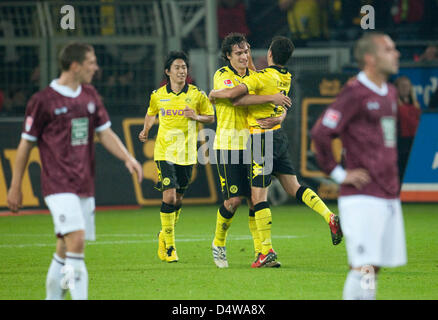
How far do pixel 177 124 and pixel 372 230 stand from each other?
482cm

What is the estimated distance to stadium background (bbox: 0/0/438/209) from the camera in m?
15.7

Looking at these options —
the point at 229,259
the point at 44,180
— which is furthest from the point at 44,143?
the point at 229,259

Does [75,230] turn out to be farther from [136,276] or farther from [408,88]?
[408,88]

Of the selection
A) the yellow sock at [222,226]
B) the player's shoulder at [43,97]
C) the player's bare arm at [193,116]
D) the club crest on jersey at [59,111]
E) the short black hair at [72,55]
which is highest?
the short black hair at [72,55]

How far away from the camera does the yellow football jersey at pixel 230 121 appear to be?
9148 millimetres

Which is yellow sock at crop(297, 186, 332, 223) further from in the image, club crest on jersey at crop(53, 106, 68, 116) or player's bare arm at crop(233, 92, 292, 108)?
club crest on jersey at crop(53, 106, 68, 116)

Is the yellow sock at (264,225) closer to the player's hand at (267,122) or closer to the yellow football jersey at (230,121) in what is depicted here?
the yellow football jersey at (230,121)

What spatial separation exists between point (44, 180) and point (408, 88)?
9.94 meters

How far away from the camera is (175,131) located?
33.1 feet

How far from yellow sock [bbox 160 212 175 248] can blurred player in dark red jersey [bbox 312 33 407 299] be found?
13.6 feet

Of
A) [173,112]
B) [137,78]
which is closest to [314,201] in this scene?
[173,112]

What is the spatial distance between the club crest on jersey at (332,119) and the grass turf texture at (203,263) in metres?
2.01

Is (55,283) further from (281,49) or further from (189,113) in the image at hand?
(189,113)

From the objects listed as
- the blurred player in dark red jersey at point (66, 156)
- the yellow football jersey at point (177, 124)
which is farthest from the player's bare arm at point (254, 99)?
the blurred player in dark red jersey at point (66, 156)
